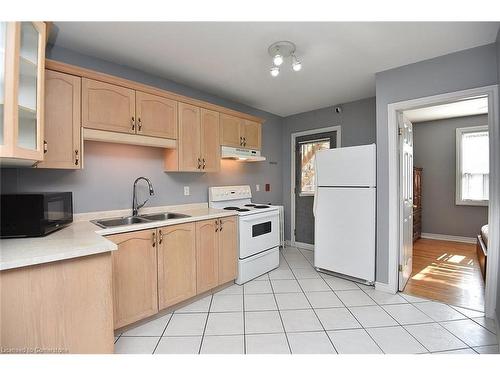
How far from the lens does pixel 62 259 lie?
1221 millimetres

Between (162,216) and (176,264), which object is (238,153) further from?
(176,264)

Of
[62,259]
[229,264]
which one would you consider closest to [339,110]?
[229,264]

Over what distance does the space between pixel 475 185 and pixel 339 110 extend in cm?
329

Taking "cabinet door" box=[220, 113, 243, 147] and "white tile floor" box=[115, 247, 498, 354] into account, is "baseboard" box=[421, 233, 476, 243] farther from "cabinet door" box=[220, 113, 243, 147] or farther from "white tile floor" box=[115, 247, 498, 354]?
"cabinet door" box=[220, 113, 243, 147]

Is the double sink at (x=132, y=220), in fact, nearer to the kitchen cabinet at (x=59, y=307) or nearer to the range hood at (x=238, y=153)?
the kitchen cabinet at (x=59, y=307)

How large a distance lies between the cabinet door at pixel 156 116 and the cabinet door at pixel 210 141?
37cm

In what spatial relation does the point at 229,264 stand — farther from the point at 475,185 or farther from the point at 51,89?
the point at 475,185

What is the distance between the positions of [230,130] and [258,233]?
1.38 metres

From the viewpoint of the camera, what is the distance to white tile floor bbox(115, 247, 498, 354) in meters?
1.70

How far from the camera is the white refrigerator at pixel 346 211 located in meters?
2.65

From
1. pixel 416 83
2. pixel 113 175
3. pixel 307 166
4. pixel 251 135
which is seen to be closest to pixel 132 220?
pixel 113 175

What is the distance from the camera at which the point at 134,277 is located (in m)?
1.91

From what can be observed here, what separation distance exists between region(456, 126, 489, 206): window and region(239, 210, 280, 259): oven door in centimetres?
409

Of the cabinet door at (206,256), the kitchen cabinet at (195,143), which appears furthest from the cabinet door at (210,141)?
the cabinet door at (206,256)
